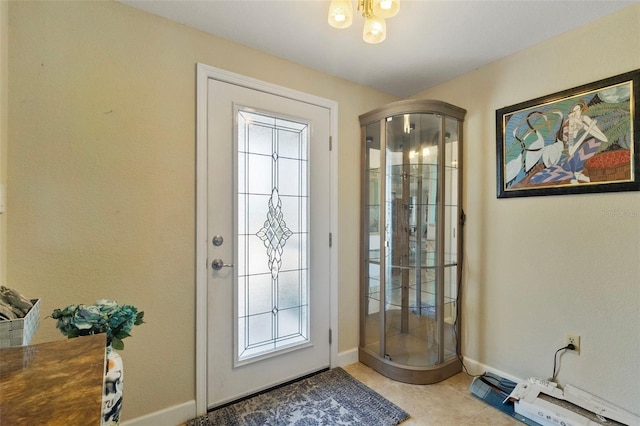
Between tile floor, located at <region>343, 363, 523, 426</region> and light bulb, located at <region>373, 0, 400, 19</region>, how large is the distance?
218cm

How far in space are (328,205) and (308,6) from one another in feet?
4.24

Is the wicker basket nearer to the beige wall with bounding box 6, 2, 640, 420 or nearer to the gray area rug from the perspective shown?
the beige wall with bounding box 6, 2, 640, 420

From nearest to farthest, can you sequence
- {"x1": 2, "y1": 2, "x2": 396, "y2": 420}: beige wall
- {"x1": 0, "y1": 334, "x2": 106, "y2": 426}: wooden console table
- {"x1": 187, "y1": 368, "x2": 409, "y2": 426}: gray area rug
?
{"x1": 0, "y1": 334, "x2": 106, "y2": 426}: wooden console table < {"x1": 2, "y1": 2, "x2": 396, "y2": 420}: beige wall < {"x1": 187, "y1": 368, "x2": 409, "y2": 426}: gray area rug

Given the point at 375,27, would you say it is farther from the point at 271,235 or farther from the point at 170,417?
the point at 170,417

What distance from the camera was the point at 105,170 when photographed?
1552mm

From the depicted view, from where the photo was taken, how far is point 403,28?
1789 millimetres

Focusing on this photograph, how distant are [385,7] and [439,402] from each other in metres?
2.27

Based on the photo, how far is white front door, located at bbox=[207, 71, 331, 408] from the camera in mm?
1861

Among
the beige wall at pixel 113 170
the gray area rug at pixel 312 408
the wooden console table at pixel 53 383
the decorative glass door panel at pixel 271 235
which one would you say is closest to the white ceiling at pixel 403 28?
the beige wall at pixel 113 170

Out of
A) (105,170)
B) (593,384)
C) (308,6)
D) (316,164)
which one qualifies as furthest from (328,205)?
(593,384)

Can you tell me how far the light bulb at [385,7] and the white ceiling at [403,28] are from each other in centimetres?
36

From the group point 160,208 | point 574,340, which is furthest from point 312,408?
point 574,340

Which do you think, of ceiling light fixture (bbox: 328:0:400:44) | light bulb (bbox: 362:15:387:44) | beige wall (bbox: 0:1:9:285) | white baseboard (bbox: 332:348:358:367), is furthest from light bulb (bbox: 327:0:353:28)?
white baseboard (bbox: 332:348:358:367)

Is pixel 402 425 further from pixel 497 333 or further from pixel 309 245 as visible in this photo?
pixel 309 245
